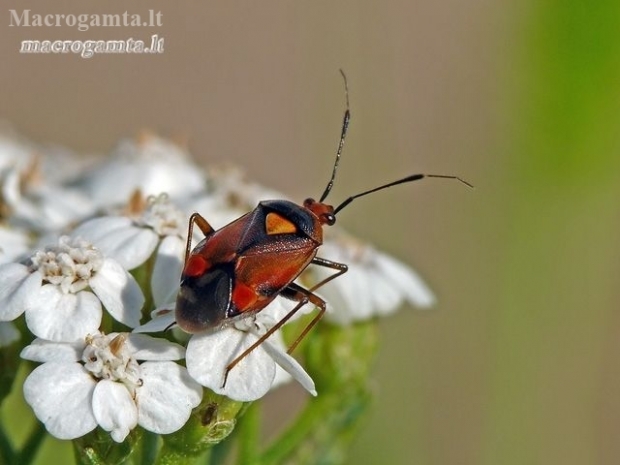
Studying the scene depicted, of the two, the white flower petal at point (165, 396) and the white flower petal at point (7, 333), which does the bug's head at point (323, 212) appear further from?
the white flower petal at point (7, 333)

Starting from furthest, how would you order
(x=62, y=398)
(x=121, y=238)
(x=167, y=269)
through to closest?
(x=121, y=238)
(x=167, y=269)
(x=62, y=398)

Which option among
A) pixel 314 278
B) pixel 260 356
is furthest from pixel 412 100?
pixel 260 356

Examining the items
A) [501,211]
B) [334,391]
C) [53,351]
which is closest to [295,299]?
[53,351]

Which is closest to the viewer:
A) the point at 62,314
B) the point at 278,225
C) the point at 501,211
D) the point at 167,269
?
the point at 62,314

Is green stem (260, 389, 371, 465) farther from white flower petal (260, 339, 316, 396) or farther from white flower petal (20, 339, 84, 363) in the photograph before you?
white flower petal (20, 339, 84, 363)

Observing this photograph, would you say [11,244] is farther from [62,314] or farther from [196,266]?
[196,266]

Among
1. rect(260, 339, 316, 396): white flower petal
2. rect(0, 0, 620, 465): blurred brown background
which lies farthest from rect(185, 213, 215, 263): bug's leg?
rect(0, 0, 620, 465): blurred brown background
